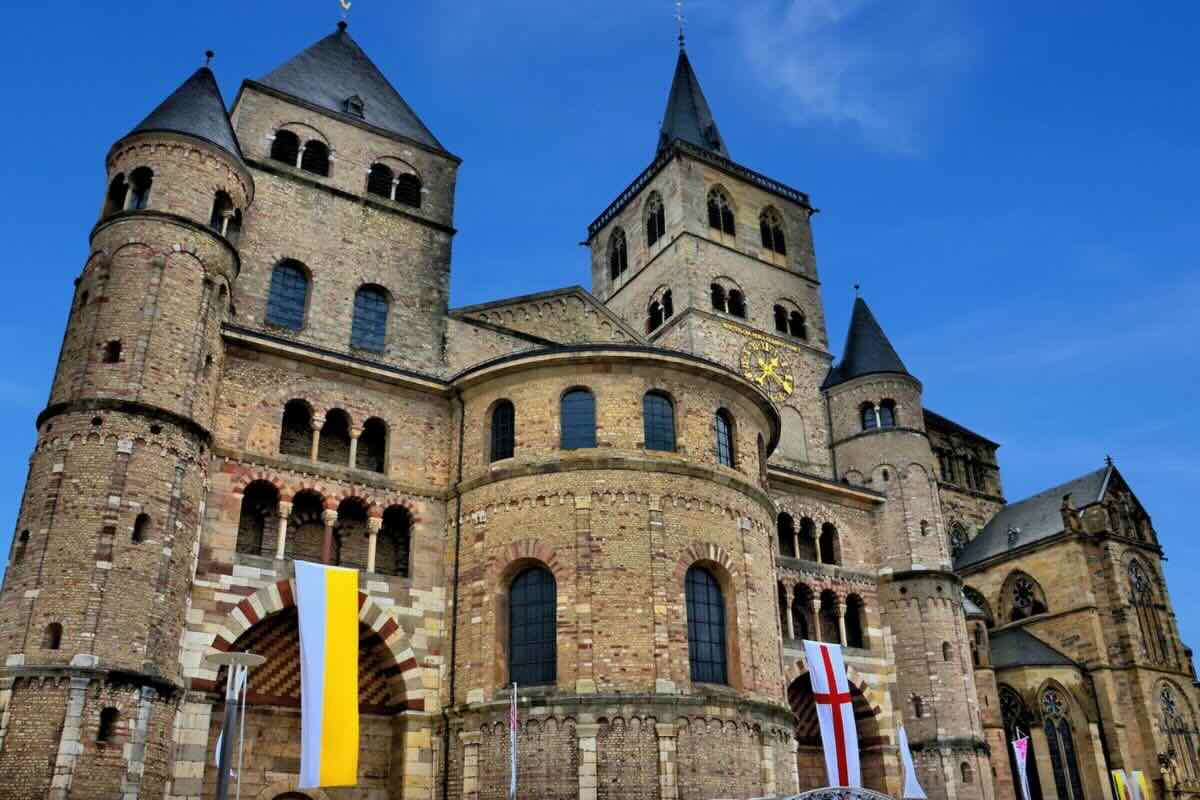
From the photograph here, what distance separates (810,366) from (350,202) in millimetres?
23541

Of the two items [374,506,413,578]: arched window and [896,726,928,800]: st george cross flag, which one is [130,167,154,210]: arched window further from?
[896,726,928,800]: st george cross flag

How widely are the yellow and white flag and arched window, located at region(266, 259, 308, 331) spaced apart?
849cm

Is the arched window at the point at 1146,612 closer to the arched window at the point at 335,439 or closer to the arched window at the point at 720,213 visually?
the arched window at the point at 720,213

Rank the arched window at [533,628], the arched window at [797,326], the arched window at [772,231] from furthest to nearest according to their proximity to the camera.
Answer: the arched window at [772,231], the arched window at [797,326], the arched window at [533,628]

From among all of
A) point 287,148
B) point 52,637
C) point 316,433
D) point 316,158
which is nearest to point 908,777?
point 316,433

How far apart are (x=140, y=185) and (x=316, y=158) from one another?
26.2ft

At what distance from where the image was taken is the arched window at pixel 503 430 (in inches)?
1061

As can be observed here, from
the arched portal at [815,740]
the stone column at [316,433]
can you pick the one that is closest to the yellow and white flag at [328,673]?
the stone column at [316,433]

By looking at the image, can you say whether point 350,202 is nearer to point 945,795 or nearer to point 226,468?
point 226,468

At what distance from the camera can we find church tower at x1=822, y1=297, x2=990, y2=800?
3325 cm

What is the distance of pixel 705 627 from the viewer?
25250mm

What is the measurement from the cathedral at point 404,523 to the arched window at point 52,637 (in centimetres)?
5

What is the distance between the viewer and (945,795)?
3259cm

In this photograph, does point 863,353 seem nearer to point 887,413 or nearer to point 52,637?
point 887,413
